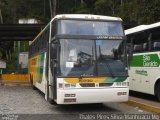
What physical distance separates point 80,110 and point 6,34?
26.4 m

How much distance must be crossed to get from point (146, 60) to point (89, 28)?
3730 millimetres

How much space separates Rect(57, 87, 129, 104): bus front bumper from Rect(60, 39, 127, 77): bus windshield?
52 centimetres

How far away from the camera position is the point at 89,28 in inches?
552

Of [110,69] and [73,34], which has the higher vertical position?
[73,34]

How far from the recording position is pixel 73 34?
13.7 metres

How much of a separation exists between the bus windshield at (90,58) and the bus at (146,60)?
1874 mm

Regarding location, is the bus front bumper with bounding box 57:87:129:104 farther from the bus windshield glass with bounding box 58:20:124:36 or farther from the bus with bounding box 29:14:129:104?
the bus windshield glass with bounding box 58:20:124:36

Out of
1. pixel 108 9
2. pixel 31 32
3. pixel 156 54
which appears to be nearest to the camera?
pixel 156 54

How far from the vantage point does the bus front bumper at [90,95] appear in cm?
1298

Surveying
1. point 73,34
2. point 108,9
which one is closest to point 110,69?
point 73,34

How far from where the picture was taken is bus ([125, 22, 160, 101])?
1595cm

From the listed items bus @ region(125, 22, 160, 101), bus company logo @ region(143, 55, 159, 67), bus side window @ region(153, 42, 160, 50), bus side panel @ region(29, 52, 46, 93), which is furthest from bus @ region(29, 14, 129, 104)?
bus side panel @ region(29, 52, 46, 93)

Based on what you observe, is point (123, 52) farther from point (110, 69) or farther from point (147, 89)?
point (147, 89)

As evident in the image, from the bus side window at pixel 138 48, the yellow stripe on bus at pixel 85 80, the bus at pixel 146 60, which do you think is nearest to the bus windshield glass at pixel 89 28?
the bus at pixel 146 60
